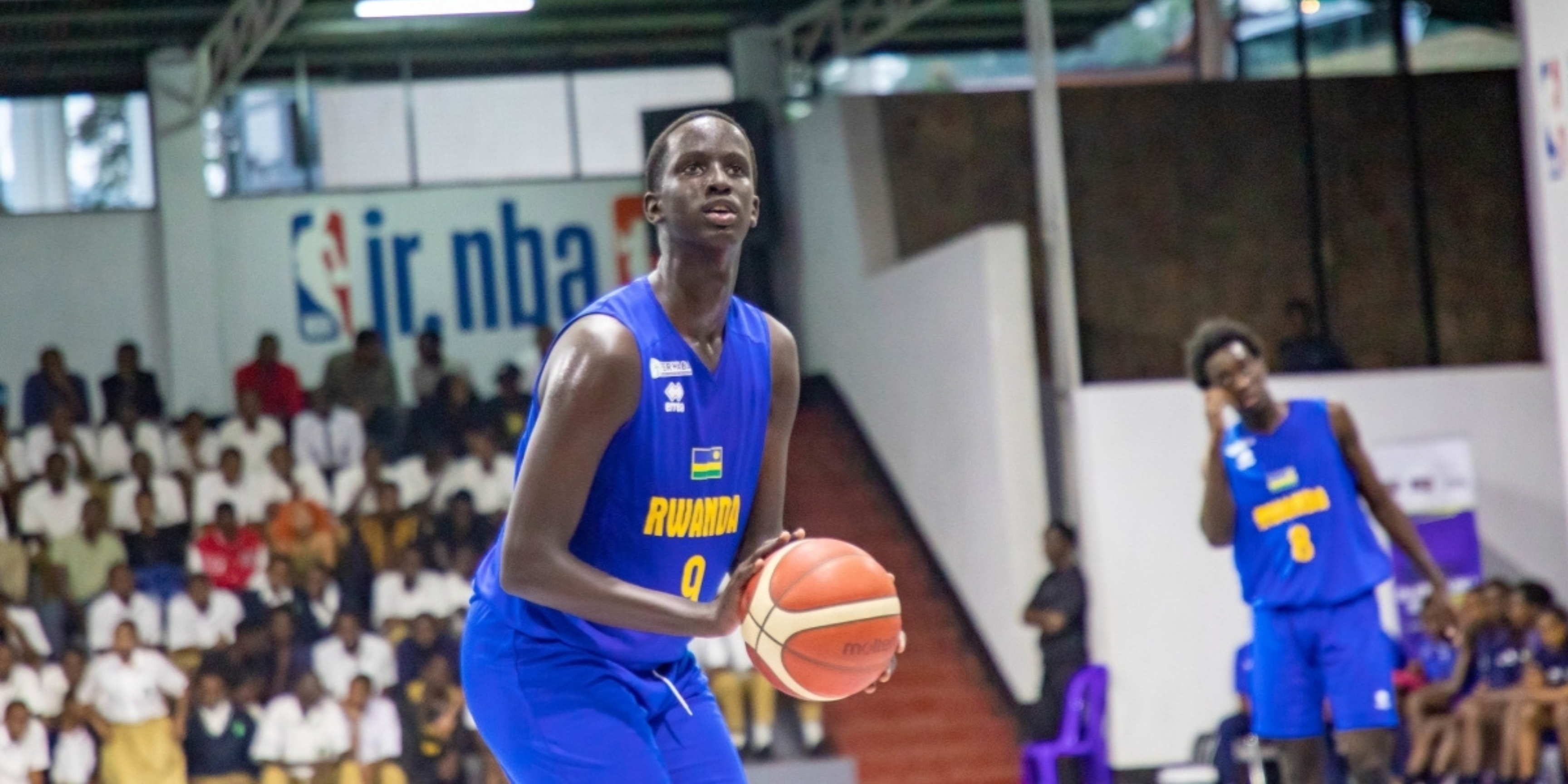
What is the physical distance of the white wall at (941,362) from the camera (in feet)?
39.9

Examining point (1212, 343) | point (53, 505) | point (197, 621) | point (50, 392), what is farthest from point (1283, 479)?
point (50, 392)

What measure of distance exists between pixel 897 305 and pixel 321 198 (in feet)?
17.8

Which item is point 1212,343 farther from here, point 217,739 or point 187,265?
point 187,265

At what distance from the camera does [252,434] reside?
45.0 feet

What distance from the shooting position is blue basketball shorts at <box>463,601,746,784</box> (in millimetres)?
3291

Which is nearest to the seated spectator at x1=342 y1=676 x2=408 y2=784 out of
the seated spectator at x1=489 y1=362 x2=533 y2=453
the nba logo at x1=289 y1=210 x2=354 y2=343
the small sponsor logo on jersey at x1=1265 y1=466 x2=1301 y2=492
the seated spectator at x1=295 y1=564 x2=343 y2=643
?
the seated spectator at x1=295 y1=564 x2=343 y2=643

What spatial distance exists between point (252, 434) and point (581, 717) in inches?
430

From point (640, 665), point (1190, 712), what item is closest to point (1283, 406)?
point (640, 665)

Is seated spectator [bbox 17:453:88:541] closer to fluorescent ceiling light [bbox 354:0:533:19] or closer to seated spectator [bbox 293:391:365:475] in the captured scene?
seated spectator [bbox 293:391:365:475]

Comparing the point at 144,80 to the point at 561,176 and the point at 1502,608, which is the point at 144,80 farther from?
the point at 1502,608

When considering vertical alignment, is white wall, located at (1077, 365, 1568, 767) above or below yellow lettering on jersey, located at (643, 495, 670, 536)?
below

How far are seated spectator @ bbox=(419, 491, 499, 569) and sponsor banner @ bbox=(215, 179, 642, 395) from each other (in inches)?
147

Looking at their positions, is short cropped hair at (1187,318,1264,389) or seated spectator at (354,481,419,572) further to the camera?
seated spectator at (354,481,419,572)

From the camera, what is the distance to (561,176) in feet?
55.9
